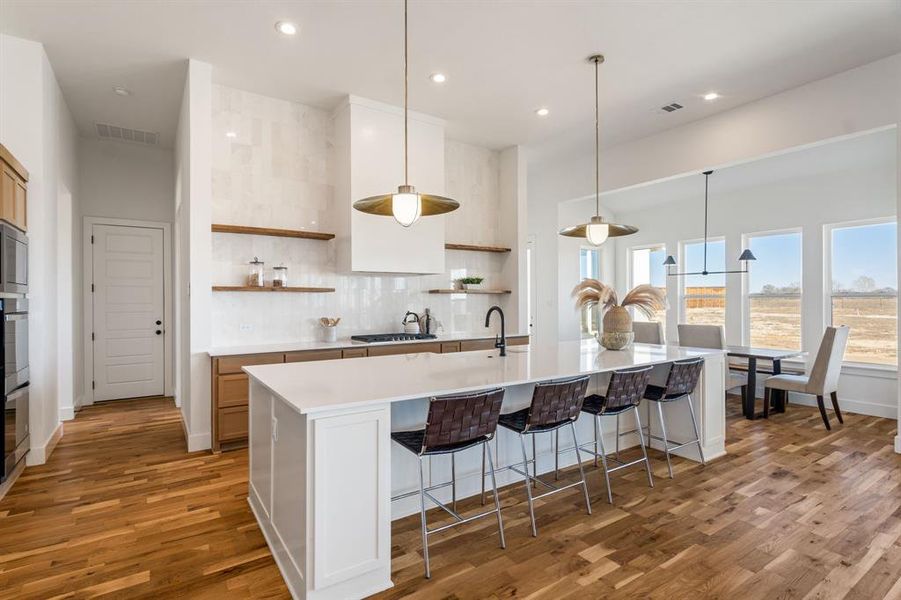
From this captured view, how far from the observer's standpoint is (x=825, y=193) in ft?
18.4

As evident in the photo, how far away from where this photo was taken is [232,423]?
3932 millimetres

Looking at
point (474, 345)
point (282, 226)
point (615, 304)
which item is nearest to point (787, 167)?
point (615, 304)

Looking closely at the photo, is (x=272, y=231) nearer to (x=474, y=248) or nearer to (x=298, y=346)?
(x=298, y=346)

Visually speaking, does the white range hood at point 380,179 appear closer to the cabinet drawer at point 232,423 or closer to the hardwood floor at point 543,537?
the cabinet drawer at point 232,423

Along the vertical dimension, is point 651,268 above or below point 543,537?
above

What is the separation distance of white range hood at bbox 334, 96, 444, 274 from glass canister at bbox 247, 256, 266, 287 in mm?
772

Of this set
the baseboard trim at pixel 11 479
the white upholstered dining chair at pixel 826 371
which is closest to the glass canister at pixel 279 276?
the baseboard trim at pixel 11 479

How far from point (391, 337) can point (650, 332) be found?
344 cm

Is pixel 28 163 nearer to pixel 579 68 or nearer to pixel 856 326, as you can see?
pixel 579 68

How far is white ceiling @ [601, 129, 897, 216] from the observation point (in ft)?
16.2

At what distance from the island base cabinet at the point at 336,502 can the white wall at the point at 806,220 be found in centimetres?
566

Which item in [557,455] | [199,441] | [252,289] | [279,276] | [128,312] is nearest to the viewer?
[557,455]

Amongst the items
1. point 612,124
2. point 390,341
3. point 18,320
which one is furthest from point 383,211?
point 612,124

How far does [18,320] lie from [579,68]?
458 centimetres
